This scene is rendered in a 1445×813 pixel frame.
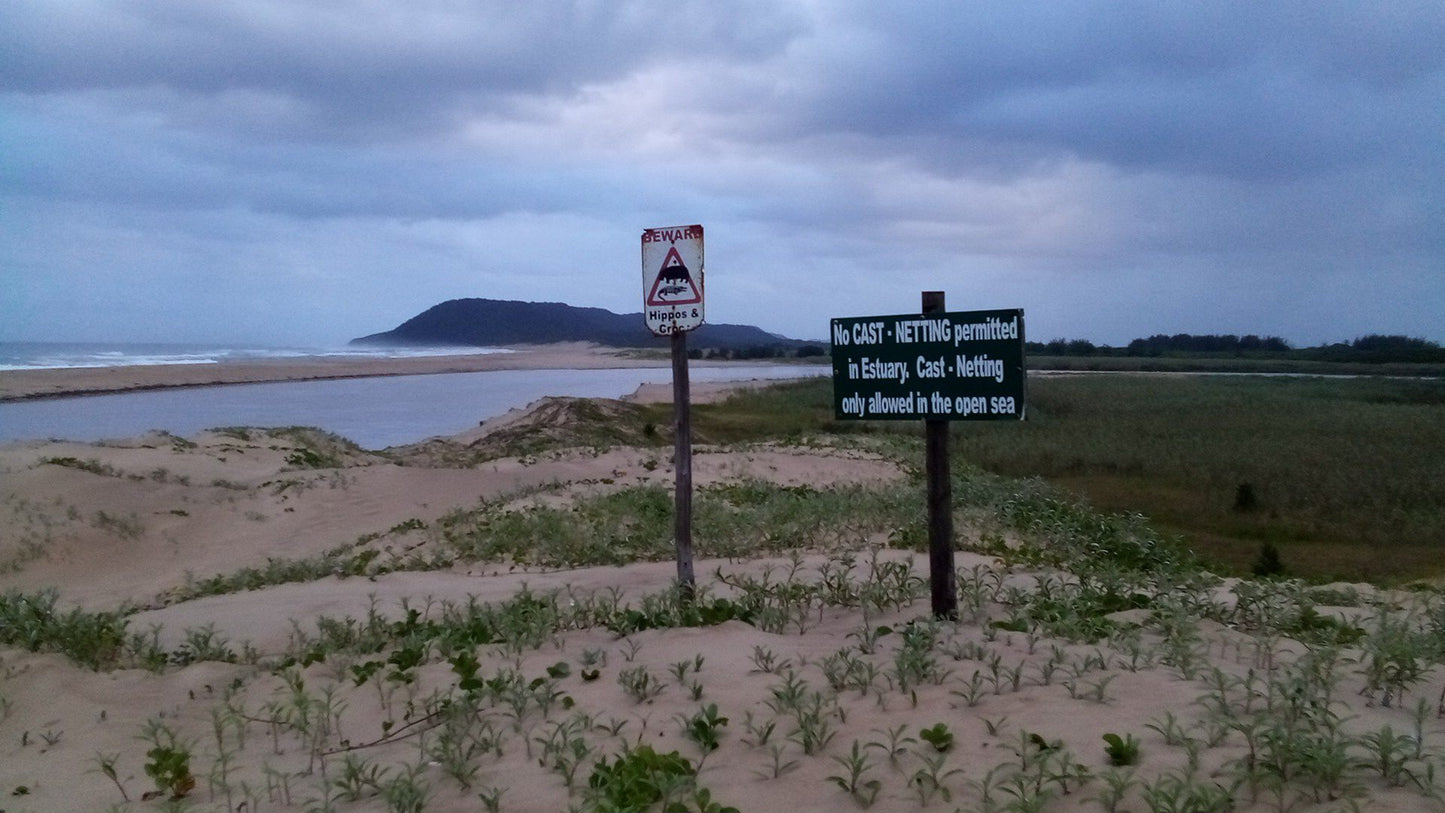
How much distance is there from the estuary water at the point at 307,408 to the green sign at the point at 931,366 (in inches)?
955

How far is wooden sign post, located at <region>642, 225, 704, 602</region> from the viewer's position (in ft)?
20.9

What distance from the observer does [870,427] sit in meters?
31.0

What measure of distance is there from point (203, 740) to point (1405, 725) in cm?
509

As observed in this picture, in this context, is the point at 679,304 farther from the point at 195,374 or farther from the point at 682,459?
the point at 195,374

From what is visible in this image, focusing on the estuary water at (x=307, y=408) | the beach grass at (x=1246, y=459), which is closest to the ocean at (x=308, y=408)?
the estuary water at (x=307, y=408)

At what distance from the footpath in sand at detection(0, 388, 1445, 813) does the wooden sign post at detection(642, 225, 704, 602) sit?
0.54m

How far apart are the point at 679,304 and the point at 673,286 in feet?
0.41

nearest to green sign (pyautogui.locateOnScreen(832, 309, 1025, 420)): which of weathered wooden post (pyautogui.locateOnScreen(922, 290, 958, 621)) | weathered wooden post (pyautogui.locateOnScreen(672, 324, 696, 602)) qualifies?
weathered wooden post (pyautogui.locateOnScreen(922, 290, 958, 621))

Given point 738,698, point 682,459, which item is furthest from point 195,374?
point 738,698

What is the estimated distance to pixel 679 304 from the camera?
646 centimetres

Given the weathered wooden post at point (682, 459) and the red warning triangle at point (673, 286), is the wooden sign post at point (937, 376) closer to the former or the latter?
the red warning triangle at point (673, 286)

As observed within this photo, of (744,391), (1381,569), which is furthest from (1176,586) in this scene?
(744,391)

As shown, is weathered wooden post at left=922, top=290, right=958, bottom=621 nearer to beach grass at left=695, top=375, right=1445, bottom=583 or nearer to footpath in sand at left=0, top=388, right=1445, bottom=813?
footpath in sand at left=0, top=388, right=1445, bottom=813

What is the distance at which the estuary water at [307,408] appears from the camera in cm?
3120
